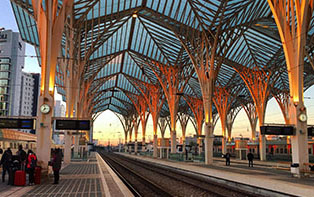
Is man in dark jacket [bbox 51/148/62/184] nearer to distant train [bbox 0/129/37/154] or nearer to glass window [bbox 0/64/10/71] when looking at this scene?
distant train [bbox 0/129/37/154]

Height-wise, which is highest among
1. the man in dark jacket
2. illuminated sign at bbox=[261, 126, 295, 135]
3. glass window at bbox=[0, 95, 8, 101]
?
glass window at bbox=[0, 95, 8, 101]

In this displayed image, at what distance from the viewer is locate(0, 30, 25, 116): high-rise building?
91562 mm

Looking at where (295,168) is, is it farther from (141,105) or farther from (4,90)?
(4,90)

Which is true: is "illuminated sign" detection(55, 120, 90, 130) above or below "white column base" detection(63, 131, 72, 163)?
above

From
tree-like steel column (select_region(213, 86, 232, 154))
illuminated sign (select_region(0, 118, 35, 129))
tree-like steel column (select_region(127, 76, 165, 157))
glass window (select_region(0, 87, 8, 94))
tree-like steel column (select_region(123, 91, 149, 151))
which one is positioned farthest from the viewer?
glass window (select_region(0, 87, 8, 94))

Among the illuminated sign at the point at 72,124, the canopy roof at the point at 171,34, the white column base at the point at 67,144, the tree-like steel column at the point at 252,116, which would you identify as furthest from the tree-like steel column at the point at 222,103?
the illuminated sign at the point at 72,124

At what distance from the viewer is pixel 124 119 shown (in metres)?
101

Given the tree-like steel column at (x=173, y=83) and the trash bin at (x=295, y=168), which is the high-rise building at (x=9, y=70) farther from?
the trash bin at (x=295, y=168)

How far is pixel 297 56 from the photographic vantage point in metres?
20.4

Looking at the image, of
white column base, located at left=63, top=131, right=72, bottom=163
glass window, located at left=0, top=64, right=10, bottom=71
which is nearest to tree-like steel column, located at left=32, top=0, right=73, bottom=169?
white column base, located at left=63, top=131, right=72, bottom=163

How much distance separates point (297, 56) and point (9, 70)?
91961 mm

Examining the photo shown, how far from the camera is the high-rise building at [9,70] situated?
300 ft

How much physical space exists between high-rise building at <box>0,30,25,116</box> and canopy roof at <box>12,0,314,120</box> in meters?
48.6

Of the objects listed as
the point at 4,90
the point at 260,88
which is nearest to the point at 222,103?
the point at 260,88
